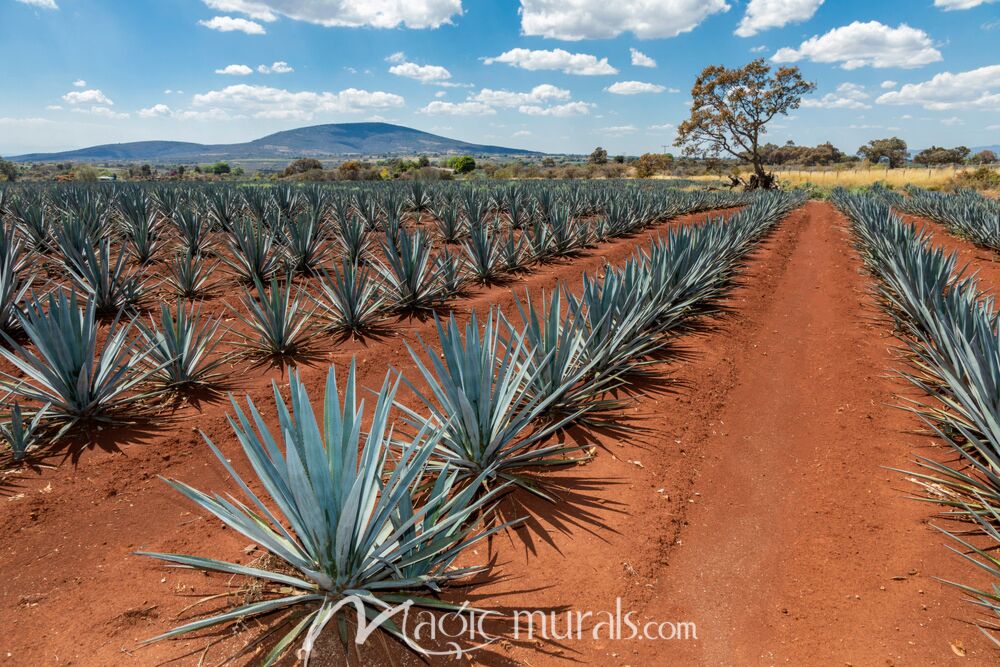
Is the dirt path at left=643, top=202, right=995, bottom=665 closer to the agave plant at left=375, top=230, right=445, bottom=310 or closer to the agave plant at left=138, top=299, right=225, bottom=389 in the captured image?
the agave plant at left=375, top=230, right=445, bottom=310

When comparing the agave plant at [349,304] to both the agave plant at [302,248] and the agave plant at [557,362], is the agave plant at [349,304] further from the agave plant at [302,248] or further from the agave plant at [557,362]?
the agave plant at [557,362]

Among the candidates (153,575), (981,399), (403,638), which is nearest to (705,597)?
(403,638)

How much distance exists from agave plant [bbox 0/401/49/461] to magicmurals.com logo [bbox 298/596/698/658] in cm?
222

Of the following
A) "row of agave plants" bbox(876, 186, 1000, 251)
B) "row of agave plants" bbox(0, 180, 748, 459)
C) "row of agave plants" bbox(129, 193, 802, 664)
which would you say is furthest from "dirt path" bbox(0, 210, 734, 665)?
"row of agave plants" bbox(876, 186, 1000, 251)

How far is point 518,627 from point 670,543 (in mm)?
849

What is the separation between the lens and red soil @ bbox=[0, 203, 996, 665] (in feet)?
5.87

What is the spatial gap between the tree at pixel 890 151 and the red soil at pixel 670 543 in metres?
84.6

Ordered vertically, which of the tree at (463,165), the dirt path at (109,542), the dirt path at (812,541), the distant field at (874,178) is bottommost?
the dirt path at (812,541)

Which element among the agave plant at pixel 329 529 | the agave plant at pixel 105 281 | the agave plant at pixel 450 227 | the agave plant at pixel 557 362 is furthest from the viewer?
the agave plant at pixel 450 227

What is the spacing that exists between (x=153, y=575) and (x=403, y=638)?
3.84 feet

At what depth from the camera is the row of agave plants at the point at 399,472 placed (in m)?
1.64

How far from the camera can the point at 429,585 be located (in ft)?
5.93

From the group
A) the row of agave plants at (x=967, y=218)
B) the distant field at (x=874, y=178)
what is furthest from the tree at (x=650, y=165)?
the row of agave plants at (x=967, y=218)

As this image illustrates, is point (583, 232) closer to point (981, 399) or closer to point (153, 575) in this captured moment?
point (981, 399)
